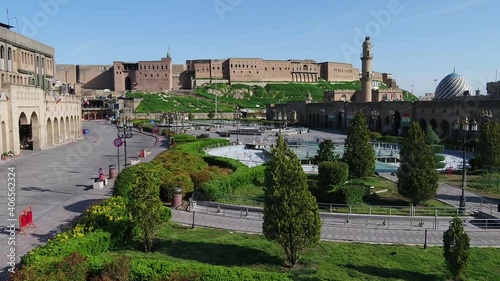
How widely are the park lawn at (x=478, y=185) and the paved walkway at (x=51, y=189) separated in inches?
653

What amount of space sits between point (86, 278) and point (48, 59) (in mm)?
47213

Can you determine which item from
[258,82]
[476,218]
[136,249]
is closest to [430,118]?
[476,218]

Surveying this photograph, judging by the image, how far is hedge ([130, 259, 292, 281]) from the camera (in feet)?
26.7

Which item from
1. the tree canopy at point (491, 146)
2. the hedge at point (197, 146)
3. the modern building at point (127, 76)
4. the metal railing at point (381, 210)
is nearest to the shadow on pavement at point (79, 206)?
the metal railing at point (381, 210)

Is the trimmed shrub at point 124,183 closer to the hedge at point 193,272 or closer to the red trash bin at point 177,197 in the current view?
Answer: the red trash bin at point 177,197

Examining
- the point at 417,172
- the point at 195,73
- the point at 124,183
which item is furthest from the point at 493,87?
the point at 195,73

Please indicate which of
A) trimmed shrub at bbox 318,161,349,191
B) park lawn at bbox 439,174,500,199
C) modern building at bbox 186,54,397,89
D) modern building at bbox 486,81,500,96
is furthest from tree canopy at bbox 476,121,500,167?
modern building at bbox 186,54,397,89

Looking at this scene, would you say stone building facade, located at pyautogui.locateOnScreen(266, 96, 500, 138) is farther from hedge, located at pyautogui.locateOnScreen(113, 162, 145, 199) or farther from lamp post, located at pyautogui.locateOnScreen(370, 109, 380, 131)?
hedge, located at pyautogui.locateOnScreen(113, 162, 145, 199)

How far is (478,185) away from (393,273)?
45.0 feet

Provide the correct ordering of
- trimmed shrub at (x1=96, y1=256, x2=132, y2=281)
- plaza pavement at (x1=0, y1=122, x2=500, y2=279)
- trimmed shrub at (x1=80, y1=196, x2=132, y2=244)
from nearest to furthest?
trimmed shrub at (x1=96, y1=256, x2=132, y2=281)
trimmed shrub at (x1=80, y1=196, x2=132, y2=244)
plaza pavement at (x1=0, y1=122, x2=500, y2=279)

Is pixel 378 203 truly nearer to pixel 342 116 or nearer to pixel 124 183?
pixel 124 183

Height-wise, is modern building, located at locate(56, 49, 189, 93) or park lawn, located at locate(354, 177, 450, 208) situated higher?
modern building, located at locate(56, 49, 189, 93)

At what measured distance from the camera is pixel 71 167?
24500mm

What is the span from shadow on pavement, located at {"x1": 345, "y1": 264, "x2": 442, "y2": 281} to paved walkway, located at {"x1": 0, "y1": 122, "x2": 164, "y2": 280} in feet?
26.3
